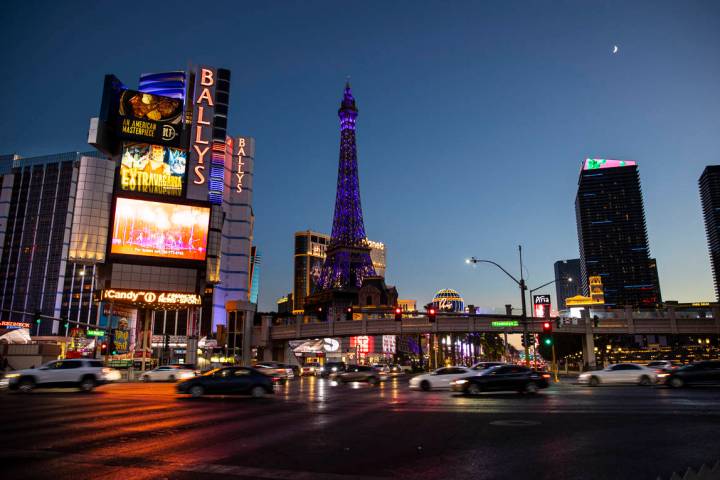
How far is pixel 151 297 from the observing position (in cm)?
6494

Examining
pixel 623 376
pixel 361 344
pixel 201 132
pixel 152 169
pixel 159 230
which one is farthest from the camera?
pixel 361 344

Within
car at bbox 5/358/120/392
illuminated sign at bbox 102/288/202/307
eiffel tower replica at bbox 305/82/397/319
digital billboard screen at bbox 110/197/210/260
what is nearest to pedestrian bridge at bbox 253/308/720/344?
illuminated sign at bbox 102/288/202/307

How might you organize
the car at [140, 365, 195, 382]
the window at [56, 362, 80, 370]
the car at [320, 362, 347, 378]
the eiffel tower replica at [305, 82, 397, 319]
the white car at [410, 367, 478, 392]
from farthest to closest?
the eiffel tower replica at [305, 82, 397, 319]
the car at [320, 362, 347, 378]
the car at [140, 365, 195, 382]
the white car at [410, 367, 478, 392]
the window at [56, 362, 80, 370]

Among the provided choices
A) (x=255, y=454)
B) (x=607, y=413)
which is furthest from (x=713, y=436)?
(x=255, y=454)

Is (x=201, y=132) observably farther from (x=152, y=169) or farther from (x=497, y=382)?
(x=497, y=382)

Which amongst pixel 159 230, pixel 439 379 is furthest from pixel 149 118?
pixel 439 379

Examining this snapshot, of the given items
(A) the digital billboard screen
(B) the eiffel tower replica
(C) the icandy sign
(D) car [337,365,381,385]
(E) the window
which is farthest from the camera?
(B) the eiffel tower replica

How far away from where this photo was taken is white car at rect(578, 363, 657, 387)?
101 feet

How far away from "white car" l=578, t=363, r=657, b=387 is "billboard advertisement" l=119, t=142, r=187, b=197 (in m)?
56.4

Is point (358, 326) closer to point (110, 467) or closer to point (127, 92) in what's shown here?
point (127, 92)

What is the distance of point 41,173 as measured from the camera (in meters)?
168

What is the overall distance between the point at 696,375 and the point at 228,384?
23.4 meters

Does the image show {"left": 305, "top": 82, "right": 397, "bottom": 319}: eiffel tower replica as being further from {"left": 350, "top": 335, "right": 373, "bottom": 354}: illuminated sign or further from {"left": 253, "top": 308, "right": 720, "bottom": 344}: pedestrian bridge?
{"left": 253, "top": 308, "right": 720, "bottom": 344}: pedestrian bridge

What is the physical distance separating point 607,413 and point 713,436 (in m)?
4.53
